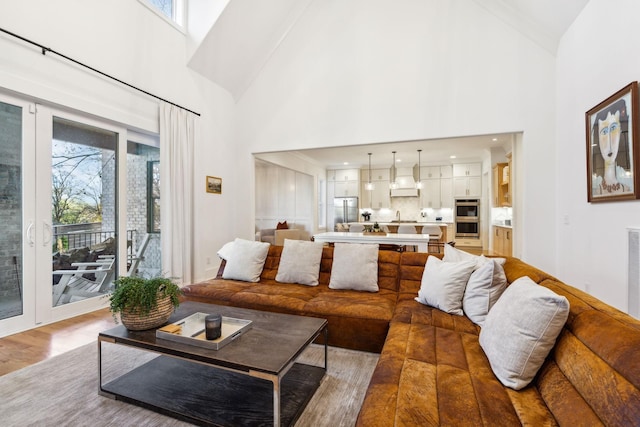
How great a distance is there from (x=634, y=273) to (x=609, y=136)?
3.87 ft

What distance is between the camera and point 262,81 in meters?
5.48

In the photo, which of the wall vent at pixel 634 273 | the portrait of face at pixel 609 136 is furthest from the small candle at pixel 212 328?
the portrait of face at pixel 609 136

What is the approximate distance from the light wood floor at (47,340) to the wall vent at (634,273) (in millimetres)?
4430

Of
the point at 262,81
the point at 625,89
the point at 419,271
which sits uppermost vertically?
the point at 262,81

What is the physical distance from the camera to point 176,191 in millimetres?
4332

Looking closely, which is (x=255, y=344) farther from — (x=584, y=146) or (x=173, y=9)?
(x=173, y=9)

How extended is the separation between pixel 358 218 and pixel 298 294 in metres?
7.32

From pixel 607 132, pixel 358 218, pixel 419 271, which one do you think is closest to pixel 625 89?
pixel 607 132

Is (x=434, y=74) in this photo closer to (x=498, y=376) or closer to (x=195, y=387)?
(x=498, y=376)

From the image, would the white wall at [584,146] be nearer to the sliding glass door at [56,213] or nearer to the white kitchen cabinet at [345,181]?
the sliding glass door at [56,213]

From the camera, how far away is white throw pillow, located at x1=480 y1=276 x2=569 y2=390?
122 cm

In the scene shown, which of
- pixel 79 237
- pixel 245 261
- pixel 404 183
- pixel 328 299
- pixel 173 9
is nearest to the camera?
pixel 328 299

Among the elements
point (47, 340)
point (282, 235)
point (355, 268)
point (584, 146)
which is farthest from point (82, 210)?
point (584, 146)

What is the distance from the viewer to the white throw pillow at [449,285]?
2211mm
